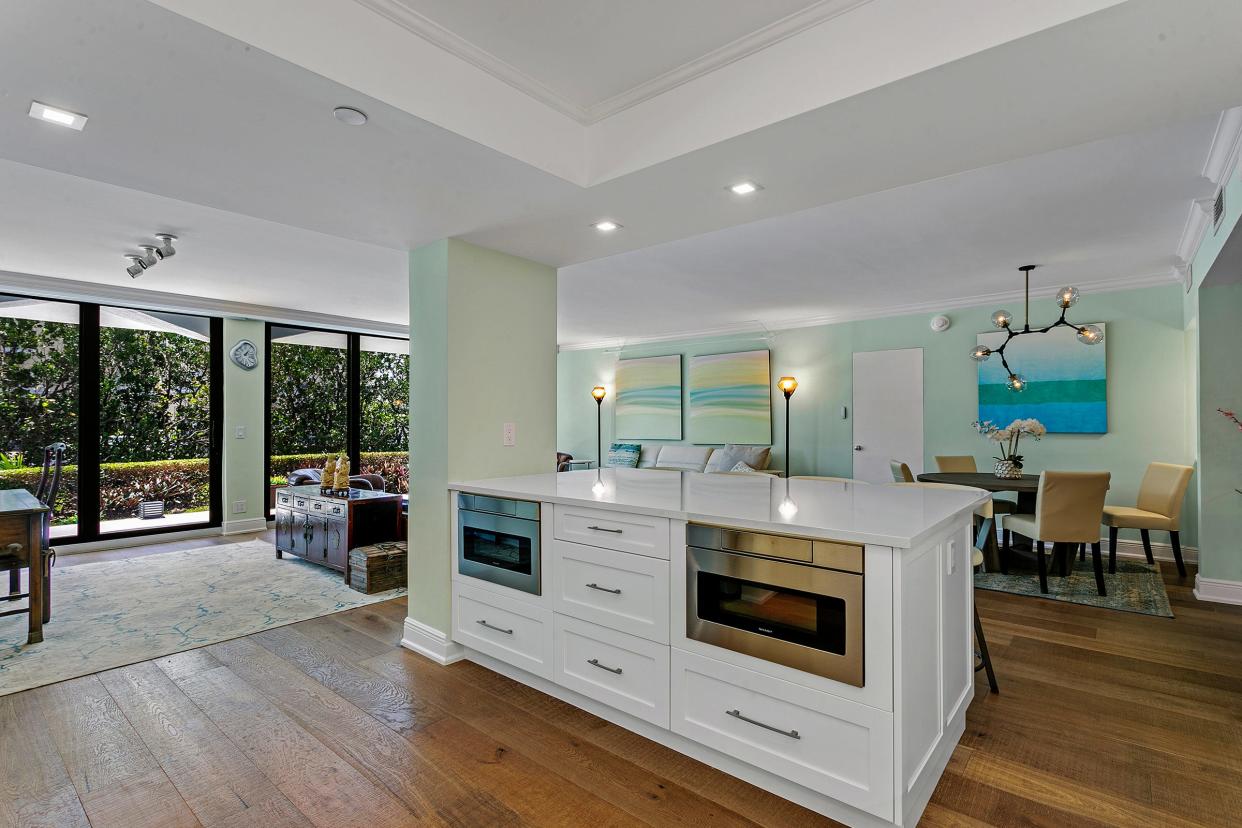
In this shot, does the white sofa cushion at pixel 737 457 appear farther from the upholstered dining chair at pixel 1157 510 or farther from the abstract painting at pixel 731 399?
the upholstered dining chair at pixel 1157 510

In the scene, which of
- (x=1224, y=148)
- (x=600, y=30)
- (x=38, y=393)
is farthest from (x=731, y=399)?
(x=38, y=393)

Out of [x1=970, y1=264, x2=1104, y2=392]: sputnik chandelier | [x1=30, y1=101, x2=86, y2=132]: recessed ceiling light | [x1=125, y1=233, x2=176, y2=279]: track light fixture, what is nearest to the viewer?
[x1=30, y1=101, x2=86, y2=132]: recessed ceiling light

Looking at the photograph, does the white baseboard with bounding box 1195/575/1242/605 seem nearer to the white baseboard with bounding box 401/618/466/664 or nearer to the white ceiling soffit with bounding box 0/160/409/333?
the white baseboard with bounding box 401/618/466/664

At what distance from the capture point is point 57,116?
5.85ft

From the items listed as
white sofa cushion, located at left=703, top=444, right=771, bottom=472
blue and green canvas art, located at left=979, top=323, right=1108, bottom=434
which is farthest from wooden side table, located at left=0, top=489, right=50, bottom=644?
blue and green canvas art, located at left=979, top=323, right=1108, bottom=434

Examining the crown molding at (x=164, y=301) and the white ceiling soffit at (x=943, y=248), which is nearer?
the white ceiling soffit at (x=943, y=248)

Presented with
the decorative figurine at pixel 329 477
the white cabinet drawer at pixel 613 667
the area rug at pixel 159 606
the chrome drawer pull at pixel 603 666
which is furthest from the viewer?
the decorative figurine at pixel 329 477

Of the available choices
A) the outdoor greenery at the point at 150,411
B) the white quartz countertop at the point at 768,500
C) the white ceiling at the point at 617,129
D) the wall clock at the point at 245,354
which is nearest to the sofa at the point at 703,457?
the outdoor greenery at the point at 150,411

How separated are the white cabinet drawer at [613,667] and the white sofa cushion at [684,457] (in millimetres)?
5345

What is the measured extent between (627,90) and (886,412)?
5.27m

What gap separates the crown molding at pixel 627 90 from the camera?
1.72 m

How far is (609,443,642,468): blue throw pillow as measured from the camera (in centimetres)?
849

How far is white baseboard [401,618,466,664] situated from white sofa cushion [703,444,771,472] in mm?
4770

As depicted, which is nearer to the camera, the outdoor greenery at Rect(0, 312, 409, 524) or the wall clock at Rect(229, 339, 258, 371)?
the outdoor greenery at Rect(0, 312, 409, 524)
